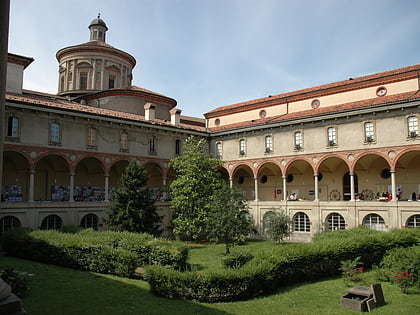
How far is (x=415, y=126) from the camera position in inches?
974

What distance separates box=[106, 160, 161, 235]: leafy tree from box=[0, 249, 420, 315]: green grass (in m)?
9.38

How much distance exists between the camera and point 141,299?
1099 cm

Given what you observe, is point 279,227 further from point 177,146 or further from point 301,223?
point 177,146

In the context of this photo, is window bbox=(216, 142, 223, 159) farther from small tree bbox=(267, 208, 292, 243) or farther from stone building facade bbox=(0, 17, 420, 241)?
small tree bbox=(267, 208, 292, 243)

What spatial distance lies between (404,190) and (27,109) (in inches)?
1104

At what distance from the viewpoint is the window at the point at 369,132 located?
87.3 ft

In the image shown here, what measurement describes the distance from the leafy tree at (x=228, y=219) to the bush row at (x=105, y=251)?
650 cm

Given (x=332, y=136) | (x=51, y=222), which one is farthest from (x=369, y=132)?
(x=51, y=222)

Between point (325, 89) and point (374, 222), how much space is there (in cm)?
1267

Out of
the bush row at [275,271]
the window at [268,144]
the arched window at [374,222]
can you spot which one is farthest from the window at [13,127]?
the arched window at [374,222]

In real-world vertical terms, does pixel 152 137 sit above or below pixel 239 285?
above

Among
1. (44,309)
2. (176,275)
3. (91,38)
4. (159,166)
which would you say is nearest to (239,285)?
(176,275)

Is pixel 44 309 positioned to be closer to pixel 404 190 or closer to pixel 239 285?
pixel 239 285

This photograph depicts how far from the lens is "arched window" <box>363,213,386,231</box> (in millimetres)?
26125
